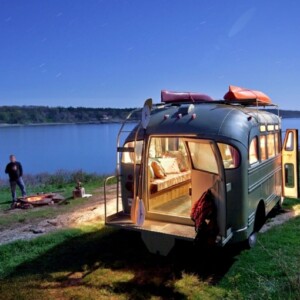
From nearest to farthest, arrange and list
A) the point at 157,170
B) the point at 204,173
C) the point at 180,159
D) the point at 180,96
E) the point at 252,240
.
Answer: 1. the point at 204,173
2. the point at 252,240
3. the point at 180,96
4. the point at 157,170
5. the point at 180,159

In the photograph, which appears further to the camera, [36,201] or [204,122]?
[36,201]

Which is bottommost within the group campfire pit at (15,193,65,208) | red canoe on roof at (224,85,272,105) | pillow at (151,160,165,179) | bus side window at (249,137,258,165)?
campfire pit at (15,193,65,208)

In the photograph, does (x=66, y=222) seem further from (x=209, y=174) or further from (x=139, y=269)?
(x=209, y=174)

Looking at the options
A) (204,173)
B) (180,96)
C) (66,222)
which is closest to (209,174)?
(204,173)

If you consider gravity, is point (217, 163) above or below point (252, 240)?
above

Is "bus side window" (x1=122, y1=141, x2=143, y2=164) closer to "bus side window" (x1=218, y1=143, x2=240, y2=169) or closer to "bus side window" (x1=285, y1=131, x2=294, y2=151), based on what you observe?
"bus side window" (x1=218, y1=143, x2=240, y2=169)

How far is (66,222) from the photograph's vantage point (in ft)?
31.9

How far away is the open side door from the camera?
906 cm

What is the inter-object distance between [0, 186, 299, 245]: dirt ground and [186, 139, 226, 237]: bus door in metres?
2.30

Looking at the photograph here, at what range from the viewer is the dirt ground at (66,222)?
339 inches

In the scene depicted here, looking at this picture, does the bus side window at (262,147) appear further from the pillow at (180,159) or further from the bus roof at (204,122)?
the pillow at (180,159)

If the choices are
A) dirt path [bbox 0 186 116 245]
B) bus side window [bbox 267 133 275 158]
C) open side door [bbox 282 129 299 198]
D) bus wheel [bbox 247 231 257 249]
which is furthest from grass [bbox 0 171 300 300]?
bus side window [bbox 267 133 275 158]

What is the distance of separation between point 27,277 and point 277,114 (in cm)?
743

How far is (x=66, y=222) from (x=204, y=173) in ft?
15.1
